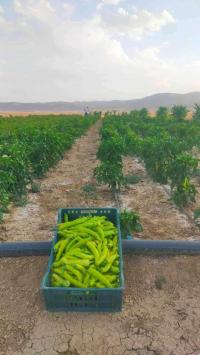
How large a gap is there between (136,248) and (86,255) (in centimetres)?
152

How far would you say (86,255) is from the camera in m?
5.27

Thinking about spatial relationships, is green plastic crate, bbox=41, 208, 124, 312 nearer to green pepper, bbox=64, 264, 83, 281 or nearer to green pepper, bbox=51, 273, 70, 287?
green pepper, bbox=51, 273, 70, 287

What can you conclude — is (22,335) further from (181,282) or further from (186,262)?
(186,262)

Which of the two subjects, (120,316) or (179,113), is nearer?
(120,316)

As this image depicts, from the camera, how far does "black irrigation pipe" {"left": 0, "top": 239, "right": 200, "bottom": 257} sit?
6.45 m

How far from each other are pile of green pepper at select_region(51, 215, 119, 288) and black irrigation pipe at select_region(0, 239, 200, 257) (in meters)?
0.63

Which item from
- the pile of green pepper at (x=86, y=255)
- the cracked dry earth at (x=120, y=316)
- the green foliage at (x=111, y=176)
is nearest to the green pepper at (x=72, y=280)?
the pile of green pepper at (x=86, y=255)

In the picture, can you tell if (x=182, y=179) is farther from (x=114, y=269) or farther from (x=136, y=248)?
(x=114, y=269)

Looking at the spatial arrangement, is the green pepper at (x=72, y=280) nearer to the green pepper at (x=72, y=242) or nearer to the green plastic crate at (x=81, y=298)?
the green plastic crate at (x=81, y=298)

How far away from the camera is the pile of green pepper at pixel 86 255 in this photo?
4.95m

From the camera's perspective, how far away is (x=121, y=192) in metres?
10.7

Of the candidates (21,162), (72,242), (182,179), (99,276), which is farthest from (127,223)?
(21,162)

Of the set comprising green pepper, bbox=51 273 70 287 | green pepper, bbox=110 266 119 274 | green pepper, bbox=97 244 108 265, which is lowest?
green pepper, bbox=51 273 70 287

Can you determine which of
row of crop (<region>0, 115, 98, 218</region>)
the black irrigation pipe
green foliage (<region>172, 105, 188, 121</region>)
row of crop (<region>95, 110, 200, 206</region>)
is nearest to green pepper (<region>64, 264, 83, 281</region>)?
the black irrigation pipe
